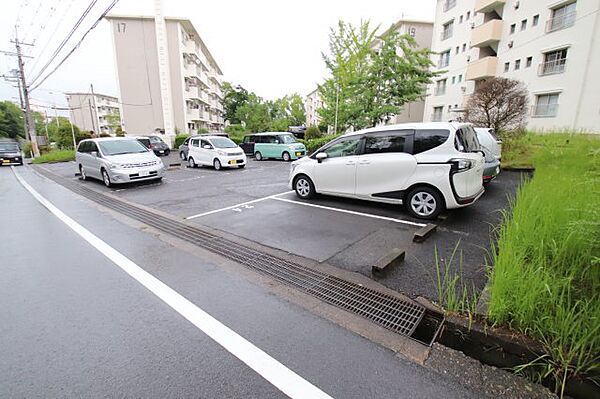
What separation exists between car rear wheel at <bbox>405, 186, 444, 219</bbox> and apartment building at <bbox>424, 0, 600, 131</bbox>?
476 inches

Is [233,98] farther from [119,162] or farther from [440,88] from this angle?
[119,162]

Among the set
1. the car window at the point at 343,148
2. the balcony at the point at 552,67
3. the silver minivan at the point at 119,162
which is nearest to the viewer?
the car window at the point at 343,148

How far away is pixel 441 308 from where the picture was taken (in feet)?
8.50

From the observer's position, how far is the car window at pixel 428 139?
490 cm

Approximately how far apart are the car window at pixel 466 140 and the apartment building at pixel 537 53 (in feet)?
36.4

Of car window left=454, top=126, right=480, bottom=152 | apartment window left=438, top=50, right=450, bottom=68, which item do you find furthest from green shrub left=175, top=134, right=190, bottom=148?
car window left=454, top=126, right=480, bottom=152

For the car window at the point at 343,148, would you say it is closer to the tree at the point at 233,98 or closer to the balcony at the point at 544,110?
the balcony at the point at 544,110

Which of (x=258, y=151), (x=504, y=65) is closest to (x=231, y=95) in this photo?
(x=258, y=151)

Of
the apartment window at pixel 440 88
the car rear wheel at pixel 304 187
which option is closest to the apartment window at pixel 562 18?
the apartment window at pixel 440 88

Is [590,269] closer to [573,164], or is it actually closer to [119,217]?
[573,164]

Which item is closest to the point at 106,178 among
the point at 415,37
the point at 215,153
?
the point at 215,153

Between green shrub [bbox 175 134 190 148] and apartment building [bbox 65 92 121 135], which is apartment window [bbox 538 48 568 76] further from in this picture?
apartment building [bbox 65 92 121 135]

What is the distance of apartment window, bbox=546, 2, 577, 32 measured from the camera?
1423 centimetres

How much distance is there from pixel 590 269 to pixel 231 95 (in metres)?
50.3
